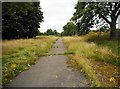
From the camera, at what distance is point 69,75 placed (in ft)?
33.6

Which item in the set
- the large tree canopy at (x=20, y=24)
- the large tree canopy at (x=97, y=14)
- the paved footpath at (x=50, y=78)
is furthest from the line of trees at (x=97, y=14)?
the paved footpath at (x=50, y=78)

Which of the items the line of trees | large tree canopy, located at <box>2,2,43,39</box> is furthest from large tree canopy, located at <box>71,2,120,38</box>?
→ large tree canopy, located at <box>2,2,43,39</box>

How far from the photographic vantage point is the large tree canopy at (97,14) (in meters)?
25.8

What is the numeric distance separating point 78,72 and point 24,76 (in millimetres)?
2317

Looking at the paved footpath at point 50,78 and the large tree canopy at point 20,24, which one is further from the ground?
the large tree canopy at point 20,24

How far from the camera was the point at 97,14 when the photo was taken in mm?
26281

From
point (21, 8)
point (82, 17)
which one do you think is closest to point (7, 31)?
point (82, 17)

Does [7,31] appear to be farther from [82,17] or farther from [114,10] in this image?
[114,10]

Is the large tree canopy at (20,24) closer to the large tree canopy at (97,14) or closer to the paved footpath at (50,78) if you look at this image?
the large tree canopy at (97,14)

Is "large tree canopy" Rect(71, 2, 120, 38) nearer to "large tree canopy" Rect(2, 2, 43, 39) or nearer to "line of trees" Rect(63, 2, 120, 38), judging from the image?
"line of trees" Rect(63, 2, 120, 38)

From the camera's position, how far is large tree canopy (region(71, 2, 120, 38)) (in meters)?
25.8

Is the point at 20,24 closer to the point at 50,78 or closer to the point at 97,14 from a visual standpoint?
the point at 97,14

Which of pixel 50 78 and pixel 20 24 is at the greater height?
pixel 20 24

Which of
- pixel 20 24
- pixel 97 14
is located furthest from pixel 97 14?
pixel 20 24
